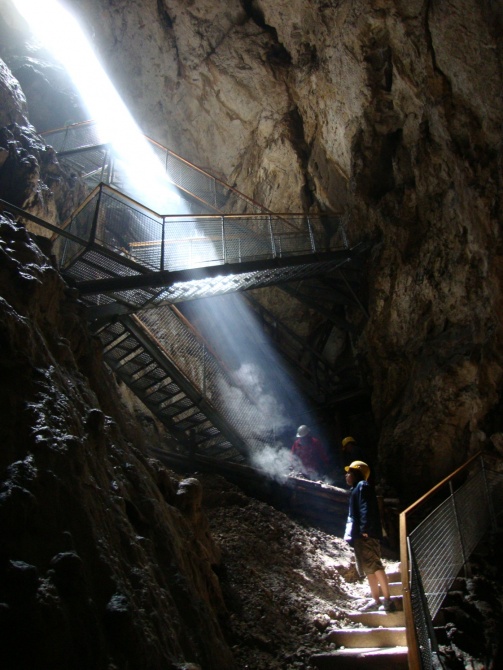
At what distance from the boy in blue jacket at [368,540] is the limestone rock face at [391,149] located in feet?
10.8

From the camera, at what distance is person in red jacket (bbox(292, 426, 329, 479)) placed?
10.1 metres

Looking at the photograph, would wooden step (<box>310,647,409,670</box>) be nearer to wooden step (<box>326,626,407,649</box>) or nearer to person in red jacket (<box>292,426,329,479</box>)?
wooden step (<box>326,626,407,649</box>)

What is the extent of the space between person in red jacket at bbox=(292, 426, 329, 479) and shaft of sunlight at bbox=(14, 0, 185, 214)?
27.1ft

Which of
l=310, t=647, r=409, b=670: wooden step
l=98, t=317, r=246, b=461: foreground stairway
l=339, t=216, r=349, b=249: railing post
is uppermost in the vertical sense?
l=339, t=216, r=349, b=249: railing post

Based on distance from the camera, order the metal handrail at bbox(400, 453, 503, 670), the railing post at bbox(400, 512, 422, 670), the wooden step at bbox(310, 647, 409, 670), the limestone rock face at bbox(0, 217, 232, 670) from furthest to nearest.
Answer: the wooden step at bbox(310, 647, 409, 670) < the metal handrail at bbox(400, 453, 503, 670) < the railing post at bbox(400, 512, 422, 670) < the limestone rock face at bbox(0, 217, 232, 670)

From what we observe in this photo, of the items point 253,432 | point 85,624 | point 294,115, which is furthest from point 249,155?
point 85,624

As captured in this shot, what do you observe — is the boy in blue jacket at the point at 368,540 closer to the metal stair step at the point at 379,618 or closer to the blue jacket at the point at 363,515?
the blue jacket at the point at 363,515

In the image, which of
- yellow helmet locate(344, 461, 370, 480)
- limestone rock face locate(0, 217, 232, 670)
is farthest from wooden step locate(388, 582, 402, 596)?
limestone rock face locate(0, 217, 232, 670)

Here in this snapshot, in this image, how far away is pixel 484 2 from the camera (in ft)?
24.2

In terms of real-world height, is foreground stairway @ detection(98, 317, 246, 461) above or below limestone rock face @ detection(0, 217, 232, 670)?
above

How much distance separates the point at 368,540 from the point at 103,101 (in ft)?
65.4

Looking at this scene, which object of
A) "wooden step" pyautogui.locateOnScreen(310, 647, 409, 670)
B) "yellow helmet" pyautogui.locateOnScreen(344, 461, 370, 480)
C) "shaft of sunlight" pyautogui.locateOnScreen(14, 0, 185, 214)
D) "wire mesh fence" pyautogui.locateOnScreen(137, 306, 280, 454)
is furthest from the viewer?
"shaft of sunlight" pyautogui.locateOnScreen(14, 0, 185, 214)

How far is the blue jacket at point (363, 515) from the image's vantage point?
18.1ft

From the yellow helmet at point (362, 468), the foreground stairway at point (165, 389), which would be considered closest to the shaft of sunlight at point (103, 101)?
the foreground stairway at point (165, 389)
